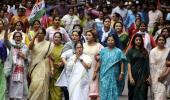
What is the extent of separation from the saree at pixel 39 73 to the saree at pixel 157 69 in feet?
5.95

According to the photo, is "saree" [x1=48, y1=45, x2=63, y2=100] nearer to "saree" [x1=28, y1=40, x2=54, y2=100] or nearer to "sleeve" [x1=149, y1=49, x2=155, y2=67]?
"saree" [x1=28, y1=40, x2=54, y2=100]

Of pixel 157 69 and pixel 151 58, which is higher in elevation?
pixel 151 58

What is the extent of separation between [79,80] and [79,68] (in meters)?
0.20

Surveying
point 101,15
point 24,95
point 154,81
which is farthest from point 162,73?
point 101,15

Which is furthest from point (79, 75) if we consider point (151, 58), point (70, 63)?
point (151, 58)

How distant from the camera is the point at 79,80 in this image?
37.5 feet

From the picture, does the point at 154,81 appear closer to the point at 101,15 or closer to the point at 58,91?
the point at 58,91

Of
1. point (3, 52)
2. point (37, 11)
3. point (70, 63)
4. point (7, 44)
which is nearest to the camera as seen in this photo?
point (3, 52)

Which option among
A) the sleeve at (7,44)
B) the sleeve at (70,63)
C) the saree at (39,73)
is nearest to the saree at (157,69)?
the sleeve at (70,63)

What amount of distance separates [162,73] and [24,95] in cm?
240

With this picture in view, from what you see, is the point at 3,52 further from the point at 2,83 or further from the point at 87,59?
the point at 87,59

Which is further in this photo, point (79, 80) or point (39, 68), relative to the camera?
point (39, 68)

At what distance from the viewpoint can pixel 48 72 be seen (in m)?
11.9

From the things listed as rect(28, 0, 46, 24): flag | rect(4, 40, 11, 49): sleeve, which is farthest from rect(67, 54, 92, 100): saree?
rect(28, 0, 46, 24): flag
